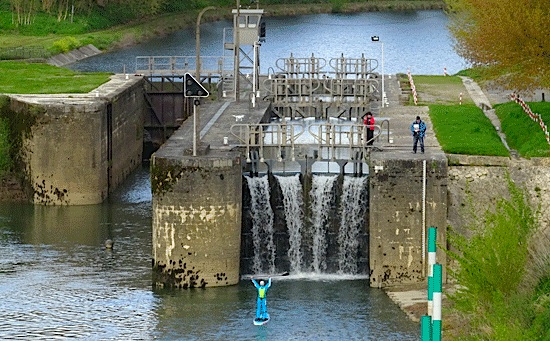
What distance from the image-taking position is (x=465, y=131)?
50625 millimetres

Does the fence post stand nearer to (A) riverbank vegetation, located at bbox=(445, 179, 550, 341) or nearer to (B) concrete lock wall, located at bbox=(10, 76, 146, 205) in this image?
(A) riverbank vegetation, located at bbox=(445, 179, 550, 341)

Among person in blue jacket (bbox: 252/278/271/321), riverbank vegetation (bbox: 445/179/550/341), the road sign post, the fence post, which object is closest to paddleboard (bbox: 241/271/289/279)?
the road sign post

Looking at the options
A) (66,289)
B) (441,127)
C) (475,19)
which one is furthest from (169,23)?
(66,289)

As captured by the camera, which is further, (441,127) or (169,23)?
(169,23)

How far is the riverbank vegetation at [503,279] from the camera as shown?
33.7m

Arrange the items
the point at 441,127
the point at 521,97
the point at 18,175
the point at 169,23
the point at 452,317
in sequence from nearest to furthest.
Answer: the point at 452,317
the point at 441,127
the point at 18,175
the point at 521,97
the point at 169,23

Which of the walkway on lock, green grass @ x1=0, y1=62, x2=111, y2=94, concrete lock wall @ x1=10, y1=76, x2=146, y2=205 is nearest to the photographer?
the walkway on lock

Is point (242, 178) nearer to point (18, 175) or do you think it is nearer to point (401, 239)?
point (401, 239)

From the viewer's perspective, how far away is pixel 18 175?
5612 centimetres

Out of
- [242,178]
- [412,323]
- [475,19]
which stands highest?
[475,19]

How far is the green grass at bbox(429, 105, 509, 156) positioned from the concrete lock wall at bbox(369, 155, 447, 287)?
3160 millimetres

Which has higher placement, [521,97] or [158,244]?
[521,97]

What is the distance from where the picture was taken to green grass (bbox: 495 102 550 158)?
47312 millimetres

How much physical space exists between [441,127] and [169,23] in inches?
2768
